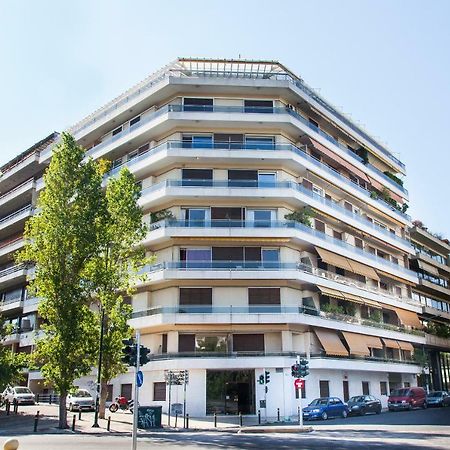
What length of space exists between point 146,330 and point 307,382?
10.9 meters

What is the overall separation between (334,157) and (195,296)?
16.0 meters

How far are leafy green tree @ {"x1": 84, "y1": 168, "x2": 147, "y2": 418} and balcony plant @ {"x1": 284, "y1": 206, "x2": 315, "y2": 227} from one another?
1098cm

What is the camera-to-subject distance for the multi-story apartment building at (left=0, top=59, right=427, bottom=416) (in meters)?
33.6

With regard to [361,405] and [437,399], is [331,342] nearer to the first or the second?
[361,405]

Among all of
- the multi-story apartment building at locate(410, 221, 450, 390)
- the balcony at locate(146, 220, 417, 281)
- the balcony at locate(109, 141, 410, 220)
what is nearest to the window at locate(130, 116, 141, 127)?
the balcony at locate(109, 141, 410, 220)

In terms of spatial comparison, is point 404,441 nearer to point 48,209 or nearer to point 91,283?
point 91,283

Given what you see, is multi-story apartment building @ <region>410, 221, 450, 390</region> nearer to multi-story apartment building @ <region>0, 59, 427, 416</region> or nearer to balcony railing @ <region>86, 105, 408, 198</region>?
multi-story apartment building @ <region>0, 59, 427, 416</region>

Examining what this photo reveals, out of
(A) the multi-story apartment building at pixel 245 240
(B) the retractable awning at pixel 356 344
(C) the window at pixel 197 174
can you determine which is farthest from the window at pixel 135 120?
(B) the retractable awning at pixel 356 344

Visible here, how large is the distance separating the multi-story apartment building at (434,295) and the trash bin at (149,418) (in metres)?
33.7

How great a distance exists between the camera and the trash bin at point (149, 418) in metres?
24.2

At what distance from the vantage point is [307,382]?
34938 millimetres

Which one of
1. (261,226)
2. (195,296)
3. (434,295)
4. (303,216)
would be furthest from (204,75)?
(434,295)

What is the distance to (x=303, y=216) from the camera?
1463 inches

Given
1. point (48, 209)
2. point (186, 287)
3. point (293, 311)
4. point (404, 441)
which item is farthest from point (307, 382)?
point (48, 209)
